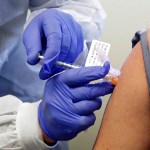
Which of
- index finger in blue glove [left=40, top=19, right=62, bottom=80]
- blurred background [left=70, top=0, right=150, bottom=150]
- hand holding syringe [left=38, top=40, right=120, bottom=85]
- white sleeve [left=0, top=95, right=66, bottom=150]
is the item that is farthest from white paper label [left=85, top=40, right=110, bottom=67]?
blurred background [left=70, top=0, right=150, bottom=150]

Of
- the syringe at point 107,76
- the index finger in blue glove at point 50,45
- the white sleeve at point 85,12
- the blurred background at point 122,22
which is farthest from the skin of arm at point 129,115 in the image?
the blurred background at point 122,22

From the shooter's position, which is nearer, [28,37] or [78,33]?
[28,37]

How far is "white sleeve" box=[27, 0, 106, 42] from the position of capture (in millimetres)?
1244

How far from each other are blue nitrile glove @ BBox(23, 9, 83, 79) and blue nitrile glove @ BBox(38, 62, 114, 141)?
6 centimetres

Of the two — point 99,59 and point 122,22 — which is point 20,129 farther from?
point 122,22

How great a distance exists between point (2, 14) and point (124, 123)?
2.00 ft

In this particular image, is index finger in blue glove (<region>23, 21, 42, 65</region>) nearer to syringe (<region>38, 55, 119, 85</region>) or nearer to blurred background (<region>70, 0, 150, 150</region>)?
syringe (<region>38, 55, 119, 85</region>)

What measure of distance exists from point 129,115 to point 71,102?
0.59ft

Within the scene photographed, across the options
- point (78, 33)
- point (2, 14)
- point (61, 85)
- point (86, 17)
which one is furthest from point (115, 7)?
point (61, 85)

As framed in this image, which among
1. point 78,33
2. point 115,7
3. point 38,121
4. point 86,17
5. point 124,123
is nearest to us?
point 124,123

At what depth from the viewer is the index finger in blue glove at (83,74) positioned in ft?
2.72

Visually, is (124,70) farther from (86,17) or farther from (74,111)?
(86,17)

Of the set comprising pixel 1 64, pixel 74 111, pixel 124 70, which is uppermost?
pixel 124 70

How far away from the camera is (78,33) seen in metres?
1.07
